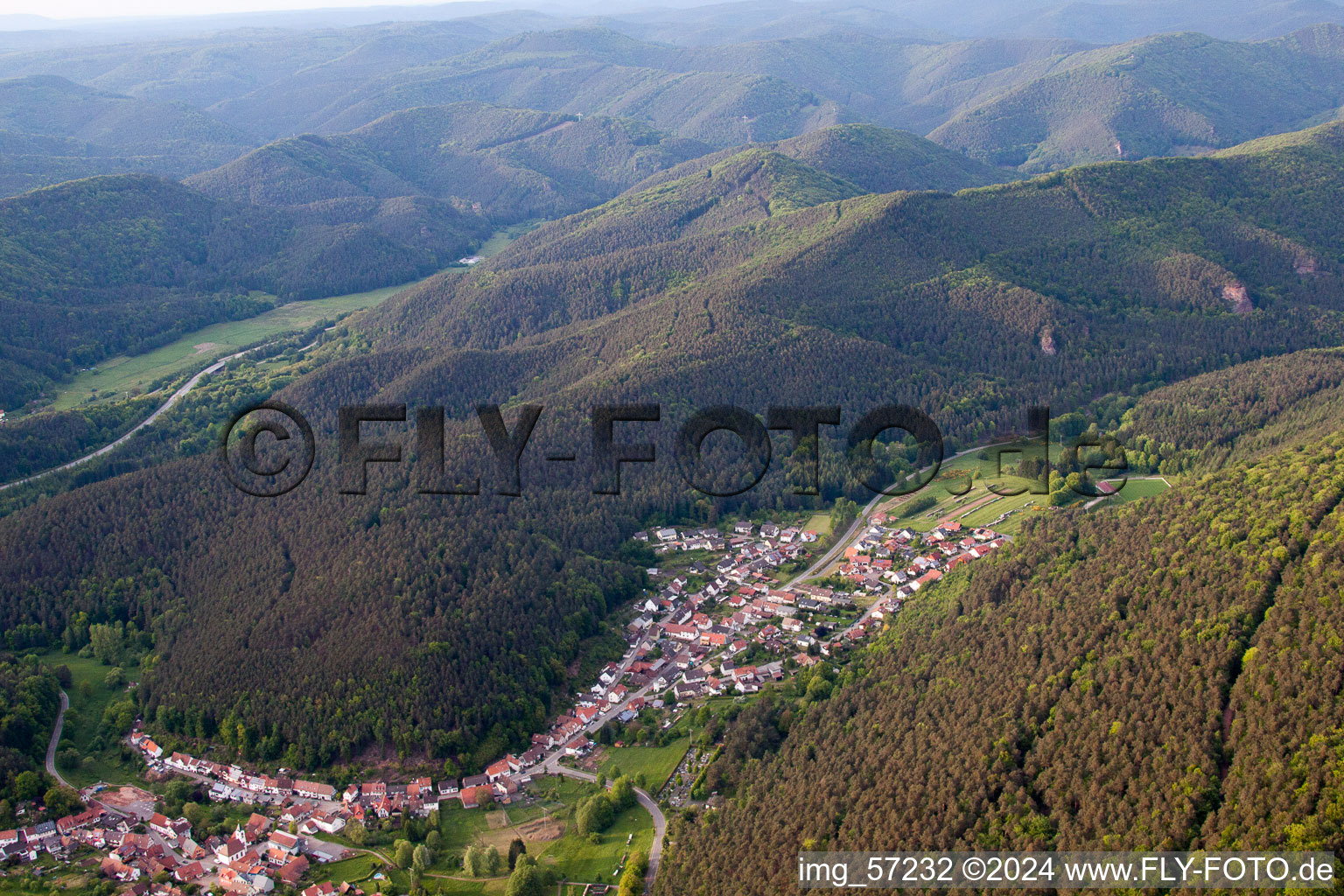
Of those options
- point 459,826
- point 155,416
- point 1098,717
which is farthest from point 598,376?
point 1098,717

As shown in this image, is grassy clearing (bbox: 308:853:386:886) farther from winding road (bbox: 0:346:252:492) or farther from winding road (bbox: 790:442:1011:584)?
winding road (bbox: 0:346:252:492)

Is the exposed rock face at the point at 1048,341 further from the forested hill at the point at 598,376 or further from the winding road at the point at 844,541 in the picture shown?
the winding road at the point at 844,541

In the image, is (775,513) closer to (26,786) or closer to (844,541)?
(844,541)

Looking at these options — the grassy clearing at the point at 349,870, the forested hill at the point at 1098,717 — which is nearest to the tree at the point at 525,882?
the forested hill at the point at 1098,717

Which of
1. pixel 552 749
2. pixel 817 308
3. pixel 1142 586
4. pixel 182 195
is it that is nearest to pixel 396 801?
pixel 552 749

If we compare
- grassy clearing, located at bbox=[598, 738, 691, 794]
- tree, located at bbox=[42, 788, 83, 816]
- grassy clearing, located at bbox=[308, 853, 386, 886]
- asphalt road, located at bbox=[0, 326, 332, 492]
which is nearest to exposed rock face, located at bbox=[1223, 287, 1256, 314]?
grassy clearing, located at bbox=[598, 738, 691, 794]
